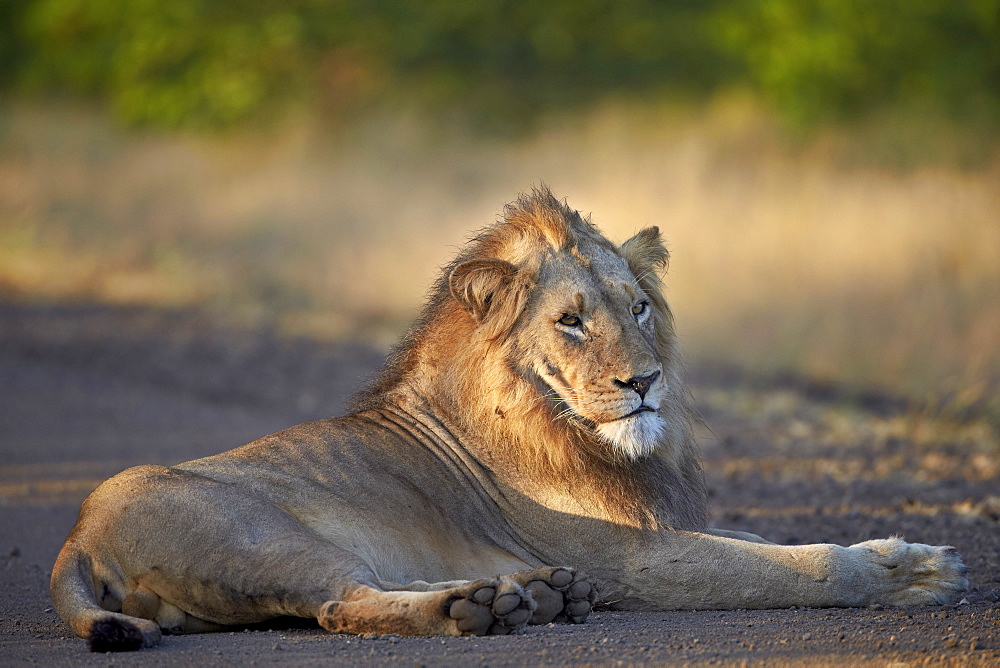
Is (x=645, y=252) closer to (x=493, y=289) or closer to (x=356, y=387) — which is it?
(x=493, y=289)

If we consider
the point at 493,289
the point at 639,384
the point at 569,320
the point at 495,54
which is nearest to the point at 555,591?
the point at 639,384

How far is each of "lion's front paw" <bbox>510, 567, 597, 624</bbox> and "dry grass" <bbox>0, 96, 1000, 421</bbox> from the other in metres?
6.62

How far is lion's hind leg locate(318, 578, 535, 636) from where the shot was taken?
370 centimetres

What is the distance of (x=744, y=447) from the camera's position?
28.8ft

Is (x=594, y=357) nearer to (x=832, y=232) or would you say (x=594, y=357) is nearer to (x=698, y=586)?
(x=698, y=586)

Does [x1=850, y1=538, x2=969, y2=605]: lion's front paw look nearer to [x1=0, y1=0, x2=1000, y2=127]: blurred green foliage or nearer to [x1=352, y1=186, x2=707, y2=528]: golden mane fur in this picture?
[x1=352, y1=186, x2=707, y2=528]: golden mane fur

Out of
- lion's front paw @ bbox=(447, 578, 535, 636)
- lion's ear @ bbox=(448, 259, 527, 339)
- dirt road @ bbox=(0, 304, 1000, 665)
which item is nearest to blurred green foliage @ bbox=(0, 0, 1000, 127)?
dirt road @ bbox=(0, 304, 1000, 665)

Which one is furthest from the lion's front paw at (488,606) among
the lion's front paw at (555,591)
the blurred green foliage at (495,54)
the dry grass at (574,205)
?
the blurred green foliage at (495,54)

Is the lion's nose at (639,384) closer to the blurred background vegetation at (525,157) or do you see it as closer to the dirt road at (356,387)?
the dirt road at (356,387)

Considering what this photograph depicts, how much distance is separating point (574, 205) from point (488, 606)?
11710mm

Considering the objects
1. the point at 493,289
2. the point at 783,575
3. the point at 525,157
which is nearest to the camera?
the point at 783,575

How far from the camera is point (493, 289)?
15.3ft

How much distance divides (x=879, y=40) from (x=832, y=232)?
10579 mm

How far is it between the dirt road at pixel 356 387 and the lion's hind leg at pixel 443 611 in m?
0.06
